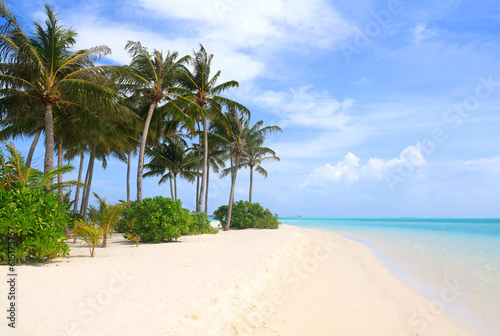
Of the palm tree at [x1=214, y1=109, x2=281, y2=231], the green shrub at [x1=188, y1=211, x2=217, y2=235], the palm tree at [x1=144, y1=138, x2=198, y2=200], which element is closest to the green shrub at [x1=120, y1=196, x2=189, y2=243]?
the green shrub at [x1=188, y1=211, x2=217, y2=235]

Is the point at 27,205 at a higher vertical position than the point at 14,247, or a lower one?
higher

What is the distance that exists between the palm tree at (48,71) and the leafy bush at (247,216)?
13.9m

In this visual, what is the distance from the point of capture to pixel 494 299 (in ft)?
23.2

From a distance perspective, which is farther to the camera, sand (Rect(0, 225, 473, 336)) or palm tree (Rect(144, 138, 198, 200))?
palm tree (Rect(144, 138, 198, 200))

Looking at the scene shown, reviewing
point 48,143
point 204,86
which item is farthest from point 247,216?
point 48,143

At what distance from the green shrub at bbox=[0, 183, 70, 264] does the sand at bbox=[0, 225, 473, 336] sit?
467mm

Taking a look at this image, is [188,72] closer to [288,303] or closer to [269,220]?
[269,220]

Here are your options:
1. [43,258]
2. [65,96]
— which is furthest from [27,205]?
[65,96]

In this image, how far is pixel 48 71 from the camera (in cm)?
1145

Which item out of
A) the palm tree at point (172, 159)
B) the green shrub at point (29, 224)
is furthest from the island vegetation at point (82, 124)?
the palm tree at point (172, 159)

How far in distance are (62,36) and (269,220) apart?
18.6 metres

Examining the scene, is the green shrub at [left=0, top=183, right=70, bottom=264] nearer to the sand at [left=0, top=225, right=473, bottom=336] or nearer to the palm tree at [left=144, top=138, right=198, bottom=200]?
the sand at [left=0, top=225, right=473, bottom=336]

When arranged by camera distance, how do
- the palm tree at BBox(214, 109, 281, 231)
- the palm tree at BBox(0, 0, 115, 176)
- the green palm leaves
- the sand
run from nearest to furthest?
the sand, the green palm leaves, the palm tree at BBox(0, 0, 115, 176), the palm tree at BBox(214, 109, 281, 231)

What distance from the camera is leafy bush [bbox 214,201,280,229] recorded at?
77.5 ft
